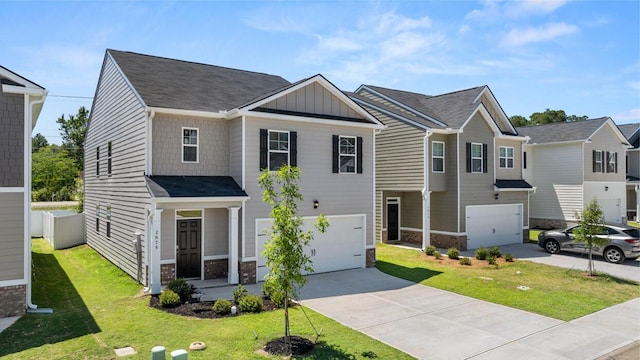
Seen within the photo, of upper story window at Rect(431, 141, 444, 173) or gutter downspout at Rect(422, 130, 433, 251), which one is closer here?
gutter downspout at Rect(422, 130, 433, 251)

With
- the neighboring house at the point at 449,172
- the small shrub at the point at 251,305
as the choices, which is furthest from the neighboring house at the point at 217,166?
the neighboring house at the point at 449,172

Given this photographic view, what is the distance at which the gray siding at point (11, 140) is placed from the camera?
10422 mm

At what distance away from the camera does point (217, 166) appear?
48.6ft

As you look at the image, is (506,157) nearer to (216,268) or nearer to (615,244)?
(615,244)

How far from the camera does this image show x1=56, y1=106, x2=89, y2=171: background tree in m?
52.5

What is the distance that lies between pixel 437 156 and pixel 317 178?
28.0 ft

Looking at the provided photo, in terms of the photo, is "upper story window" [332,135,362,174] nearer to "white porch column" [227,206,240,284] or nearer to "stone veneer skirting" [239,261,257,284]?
"white porch column" [227,206,240,284]

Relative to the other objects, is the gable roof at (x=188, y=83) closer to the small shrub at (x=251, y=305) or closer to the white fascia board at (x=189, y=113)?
the white fascia board at (x=189, y=113)

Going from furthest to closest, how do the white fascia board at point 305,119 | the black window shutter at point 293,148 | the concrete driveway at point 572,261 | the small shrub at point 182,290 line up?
the concrete driveway at point 572,261, the black window shutter at point 293,148, the white fascia board at point 305,119, the small shrub at point 182,290

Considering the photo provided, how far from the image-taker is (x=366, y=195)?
16.9m

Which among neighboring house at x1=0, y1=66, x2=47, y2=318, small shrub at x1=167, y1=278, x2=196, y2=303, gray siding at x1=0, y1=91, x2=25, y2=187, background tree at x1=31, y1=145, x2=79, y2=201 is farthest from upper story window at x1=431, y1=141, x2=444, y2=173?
background tree at x1=31, y1=145, x2=79, y2=201

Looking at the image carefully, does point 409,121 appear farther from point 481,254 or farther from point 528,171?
point 528,171

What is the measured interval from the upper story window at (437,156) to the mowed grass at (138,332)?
12.6 meters

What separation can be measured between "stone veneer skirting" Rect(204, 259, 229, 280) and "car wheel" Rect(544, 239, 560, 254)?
616 inches
